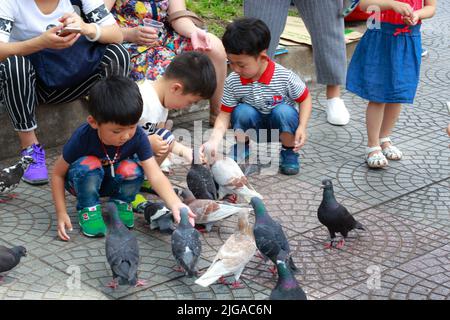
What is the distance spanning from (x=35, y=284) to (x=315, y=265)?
4.64 ft

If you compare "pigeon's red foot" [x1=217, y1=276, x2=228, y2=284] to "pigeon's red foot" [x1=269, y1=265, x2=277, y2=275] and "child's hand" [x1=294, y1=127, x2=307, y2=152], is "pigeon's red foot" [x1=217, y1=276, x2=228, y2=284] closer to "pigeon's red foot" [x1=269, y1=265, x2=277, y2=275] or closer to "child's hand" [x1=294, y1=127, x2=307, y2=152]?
"pigeon's red foot" [x1=269, y1=265, x2=277, y2=275]

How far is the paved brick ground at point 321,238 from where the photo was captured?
371cm

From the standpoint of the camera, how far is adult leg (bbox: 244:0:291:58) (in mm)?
5629

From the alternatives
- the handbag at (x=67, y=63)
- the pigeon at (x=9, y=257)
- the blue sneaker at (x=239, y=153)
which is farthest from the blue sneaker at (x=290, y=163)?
the pigeon at (x=9, y=257)

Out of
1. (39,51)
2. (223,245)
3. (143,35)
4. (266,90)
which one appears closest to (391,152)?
(266,90)

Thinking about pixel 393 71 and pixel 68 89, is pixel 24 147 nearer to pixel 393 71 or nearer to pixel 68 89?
pixel 68 89

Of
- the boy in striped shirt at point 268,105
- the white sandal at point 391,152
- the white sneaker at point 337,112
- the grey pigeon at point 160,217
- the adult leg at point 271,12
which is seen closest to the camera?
the grey pigeon at point 160,217

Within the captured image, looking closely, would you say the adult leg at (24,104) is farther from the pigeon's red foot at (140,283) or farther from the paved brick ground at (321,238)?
A: the pigeon's red foot at (140,283)

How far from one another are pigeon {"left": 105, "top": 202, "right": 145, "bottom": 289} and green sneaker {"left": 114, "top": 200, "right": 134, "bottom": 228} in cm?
61

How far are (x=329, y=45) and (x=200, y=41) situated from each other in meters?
1.09

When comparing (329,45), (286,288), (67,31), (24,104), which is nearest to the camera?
(286,288)

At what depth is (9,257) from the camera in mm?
3627

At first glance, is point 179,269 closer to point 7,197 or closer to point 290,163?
point 7,197

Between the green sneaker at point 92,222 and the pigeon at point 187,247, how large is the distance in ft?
2.25
